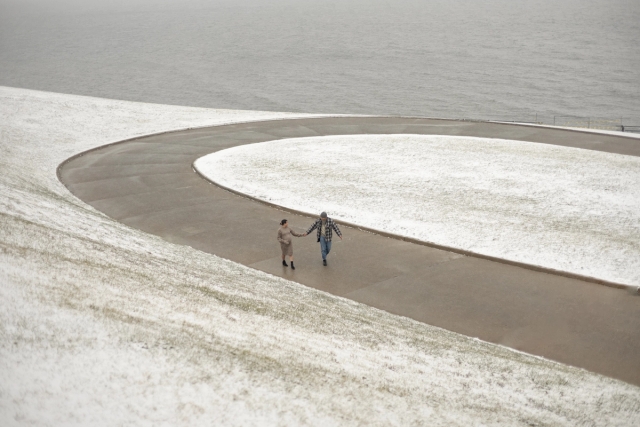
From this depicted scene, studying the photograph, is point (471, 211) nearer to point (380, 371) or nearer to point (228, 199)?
point (228, 199)

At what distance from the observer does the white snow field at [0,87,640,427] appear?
7207 mm

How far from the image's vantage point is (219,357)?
8328 millimetres

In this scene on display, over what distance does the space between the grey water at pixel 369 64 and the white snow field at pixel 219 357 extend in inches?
2180

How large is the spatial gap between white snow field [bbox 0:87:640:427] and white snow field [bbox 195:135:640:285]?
591cm

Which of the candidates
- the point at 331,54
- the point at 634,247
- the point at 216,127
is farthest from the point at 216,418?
the point at 331,54

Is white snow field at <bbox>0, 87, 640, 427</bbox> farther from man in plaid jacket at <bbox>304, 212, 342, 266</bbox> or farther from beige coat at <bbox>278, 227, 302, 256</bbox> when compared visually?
man in plaid jacket at <bbox>304, 212, 342, 266</bbox>

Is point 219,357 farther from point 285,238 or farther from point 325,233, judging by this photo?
point 325,233

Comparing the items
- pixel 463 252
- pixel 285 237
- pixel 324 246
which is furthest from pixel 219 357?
pixel 463 252

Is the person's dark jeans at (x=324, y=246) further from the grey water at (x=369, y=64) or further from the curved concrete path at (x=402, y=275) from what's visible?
the grey water at (x=369, y=64)

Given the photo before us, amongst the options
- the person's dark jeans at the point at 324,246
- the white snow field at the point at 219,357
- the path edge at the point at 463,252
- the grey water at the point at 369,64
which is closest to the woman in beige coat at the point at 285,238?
the person's dark jeans at the point at 324,246

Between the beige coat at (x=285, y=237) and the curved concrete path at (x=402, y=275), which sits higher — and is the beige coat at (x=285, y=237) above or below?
above

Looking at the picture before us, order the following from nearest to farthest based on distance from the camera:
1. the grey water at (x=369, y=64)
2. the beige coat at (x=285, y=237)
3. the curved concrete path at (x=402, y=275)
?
the curved concrete path at (x=402, y=275)
the beige coat at (x=285, y=237)
the grey water at (x=369, y=64)

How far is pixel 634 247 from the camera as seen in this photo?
16.8 m

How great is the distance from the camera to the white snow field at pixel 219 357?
7.21 metres
